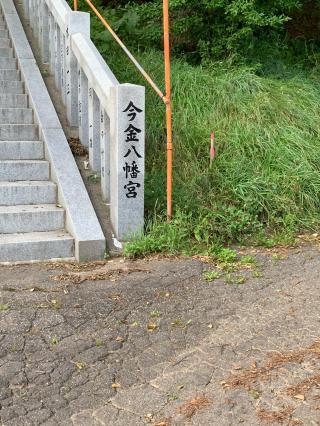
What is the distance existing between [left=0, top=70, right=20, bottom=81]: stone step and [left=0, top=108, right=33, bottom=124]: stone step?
37.3 inches

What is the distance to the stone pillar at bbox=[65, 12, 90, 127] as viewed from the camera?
20.7 feet

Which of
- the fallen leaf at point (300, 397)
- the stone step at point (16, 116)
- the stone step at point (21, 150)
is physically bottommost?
the fallen leaf at point (300, 397)

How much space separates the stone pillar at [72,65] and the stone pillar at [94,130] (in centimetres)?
57

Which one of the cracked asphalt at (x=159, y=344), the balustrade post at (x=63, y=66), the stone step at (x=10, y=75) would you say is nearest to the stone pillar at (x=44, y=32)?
the stone step at (x=10, y=75)

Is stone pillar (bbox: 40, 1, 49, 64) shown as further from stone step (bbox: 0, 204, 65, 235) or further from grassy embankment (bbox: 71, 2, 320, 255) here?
stone step (bbox: 0, 204, 65, 235)

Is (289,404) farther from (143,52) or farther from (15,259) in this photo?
(143,52)

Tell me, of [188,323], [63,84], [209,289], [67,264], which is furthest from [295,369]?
[63,84]

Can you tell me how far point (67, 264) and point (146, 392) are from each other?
1.98 m

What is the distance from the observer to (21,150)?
6008 millimetres

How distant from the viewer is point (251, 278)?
15.6ft

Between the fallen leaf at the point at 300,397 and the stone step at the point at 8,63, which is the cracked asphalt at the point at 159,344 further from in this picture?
the stone step at the point at 8,63

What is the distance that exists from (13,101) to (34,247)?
2.47 m

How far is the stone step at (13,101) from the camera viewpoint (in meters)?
6.76

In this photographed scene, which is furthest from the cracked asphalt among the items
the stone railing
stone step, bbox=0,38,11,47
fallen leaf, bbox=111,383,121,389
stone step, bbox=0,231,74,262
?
stone step, bbox=0,38,11,47
